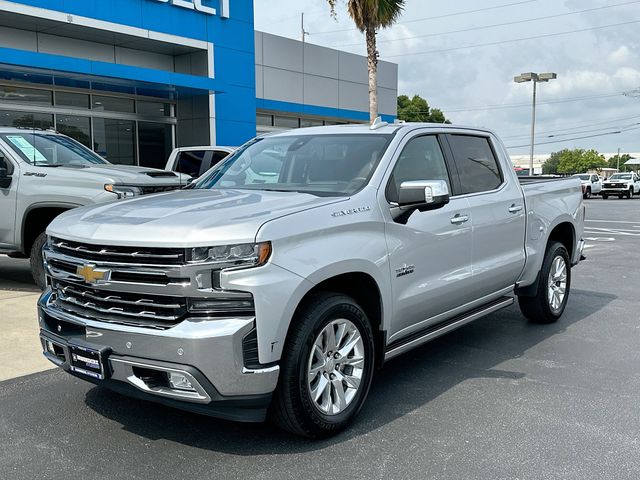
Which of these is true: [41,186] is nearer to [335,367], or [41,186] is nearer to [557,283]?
[335,367]

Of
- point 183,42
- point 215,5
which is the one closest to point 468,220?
point 183,42

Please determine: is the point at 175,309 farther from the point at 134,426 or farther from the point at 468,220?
the point at 468,220

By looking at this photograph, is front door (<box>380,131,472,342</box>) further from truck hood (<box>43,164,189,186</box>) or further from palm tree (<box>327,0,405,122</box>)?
palm tree (<box>327,0,405,122</box>)

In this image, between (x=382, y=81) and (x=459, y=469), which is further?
(x=382, y=81)

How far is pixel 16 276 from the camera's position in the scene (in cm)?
955

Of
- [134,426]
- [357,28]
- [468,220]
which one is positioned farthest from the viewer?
[357,28]

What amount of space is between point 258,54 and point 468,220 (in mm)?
20507

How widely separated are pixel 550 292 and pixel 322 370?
366 centimetres

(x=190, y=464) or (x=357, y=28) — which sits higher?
(x=357, y=28)

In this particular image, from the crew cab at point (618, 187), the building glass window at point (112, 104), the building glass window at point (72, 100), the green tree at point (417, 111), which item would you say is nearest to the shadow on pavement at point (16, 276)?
the building glass window at point (72, 100)

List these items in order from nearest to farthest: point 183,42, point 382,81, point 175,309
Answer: point 175,309 < point 183,42 < point 382,81

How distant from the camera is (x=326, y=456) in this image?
373 centimetres

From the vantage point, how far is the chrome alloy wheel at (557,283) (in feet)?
21.9

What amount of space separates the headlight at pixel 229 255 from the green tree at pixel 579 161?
135569mm
